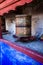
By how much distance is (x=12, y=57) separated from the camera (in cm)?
237

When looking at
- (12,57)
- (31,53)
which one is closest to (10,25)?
(12,57)

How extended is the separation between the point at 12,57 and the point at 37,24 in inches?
31.4

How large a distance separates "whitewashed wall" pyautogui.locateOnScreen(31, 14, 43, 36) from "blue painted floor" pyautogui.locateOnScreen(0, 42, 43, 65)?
0.59 m

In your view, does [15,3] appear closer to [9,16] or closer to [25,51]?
[25,51]

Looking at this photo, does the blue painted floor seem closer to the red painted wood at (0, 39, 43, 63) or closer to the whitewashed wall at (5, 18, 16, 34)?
the red painted wood at (0, 39, 43, 63)

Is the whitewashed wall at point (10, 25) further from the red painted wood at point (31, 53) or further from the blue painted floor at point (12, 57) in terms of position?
the red painted wood at point (31, 53)

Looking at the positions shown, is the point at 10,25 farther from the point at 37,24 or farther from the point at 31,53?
the point at 31,53

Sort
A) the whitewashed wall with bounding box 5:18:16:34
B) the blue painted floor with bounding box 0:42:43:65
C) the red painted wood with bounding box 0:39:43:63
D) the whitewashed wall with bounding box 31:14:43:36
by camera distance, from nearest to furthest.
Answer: the red painted wood with bounding box 0:39:43:63 → the blue painted floor with bounding box 0:42:43:65 → the whitewashed wall with bounding box 31:14:43:36 → the whitewashed wall with bounding box 5:18:16:34

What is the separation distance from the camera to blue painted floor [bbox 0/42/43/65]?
1896 millimetres

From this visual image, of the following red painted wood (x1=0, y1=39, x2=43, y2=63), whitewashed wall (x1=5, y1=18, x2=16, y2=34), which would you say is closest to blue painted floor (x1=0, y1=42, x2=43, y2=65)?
red painted wood (x1=0, y1=39, x2=43, y2=63)

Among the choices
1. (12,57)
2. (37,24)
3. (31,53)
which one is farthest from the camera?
(37,24)

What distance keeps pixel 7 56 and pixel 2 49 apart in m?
0.29

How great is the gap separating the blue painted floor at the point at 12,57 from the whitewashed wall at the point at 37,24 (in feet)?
1.93

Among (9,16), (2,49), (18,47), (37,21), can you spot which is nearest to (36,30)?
(37,21)
